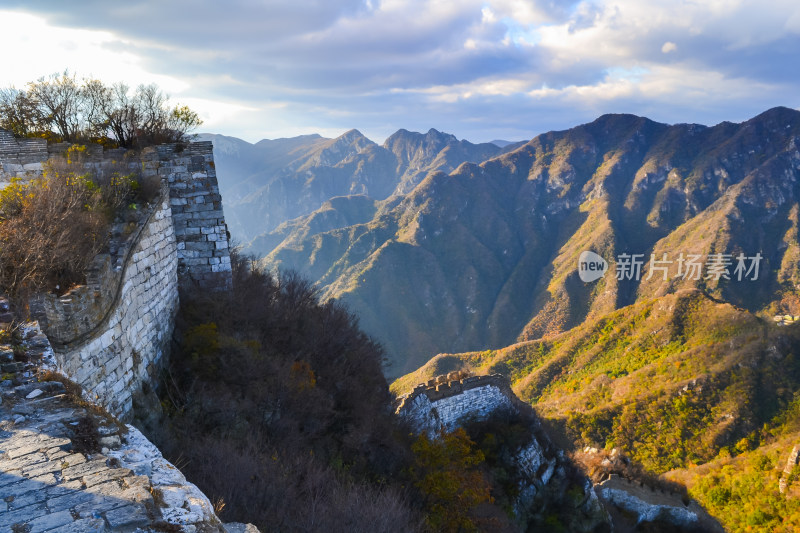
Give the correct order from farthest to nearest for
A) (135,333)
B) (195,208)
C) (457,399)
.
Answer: (457,399)
(195,208)
(135,333)

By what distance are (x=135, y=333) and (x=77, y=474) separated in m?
5.38

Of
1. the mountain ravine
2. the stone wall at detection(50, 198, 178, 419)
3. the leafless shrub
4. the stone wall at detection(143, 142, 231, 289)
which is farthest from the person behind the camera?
the mountain ravine

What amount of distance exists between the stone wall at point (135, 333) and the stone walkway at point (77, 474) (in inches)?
60.4

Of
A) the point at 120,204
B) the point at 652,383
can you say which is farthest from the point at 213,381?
the point at 652,383

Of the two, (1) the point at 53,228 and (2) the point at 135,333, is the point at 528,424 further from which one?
(1) the point at 53,228

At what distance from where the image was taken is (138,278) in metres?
8.84

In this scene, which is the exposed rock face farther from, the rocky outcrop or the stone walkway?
the stone walkway

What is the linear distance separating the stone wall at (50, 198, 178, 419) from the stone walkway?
1.53 meters

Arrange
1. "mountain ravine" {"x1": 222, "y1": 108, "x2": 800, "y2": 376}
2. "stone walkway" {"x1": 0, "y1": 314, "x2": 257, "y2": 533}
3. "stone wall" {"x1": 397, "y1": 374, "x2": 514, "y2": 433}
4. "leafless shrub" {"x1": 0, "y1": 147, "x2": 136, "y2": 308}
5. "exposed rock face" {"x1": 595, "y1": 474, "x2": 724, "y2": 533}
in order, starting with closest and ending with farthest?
1. "stone walkway" {"x1": 0, "y1": 314, "x2": 257, "y2": 533}
2. "leafless shrub" {"x1": 0, "y1": 147, "x2": 136, "y2": 308}
3. "stone wall" {"x1": 397, "y1": 374, "x2": 514, "y2": 433}
4. "exposed rock face" {"x1": 595, "y1": 474, "x2": 724, "y2": 533}
5. "mountain ravine" {"x1": 222, "y1": 108, "x2": 800, "y2": 376}

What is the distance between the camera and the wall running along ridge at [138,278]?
6586mm

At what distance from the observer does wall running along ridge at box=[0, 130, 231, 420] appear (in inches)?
259

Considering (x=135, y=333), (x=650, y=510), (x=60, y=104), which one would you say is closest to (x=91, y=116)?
(x=60, y=104)

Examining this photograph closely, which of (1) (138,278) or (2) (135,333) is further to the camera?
(1) (138,278)

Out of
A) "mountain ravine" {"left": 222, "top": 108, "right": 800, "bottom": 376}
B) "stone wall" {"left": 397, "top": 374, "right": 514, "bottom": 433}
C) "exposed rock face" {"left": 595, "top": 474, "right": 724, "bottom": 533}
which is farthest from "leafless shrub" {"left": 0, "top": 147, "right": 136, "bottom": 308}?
"mountain ravine" {"left": 222, "top": 108, "right": 800, "bottom": 376}
